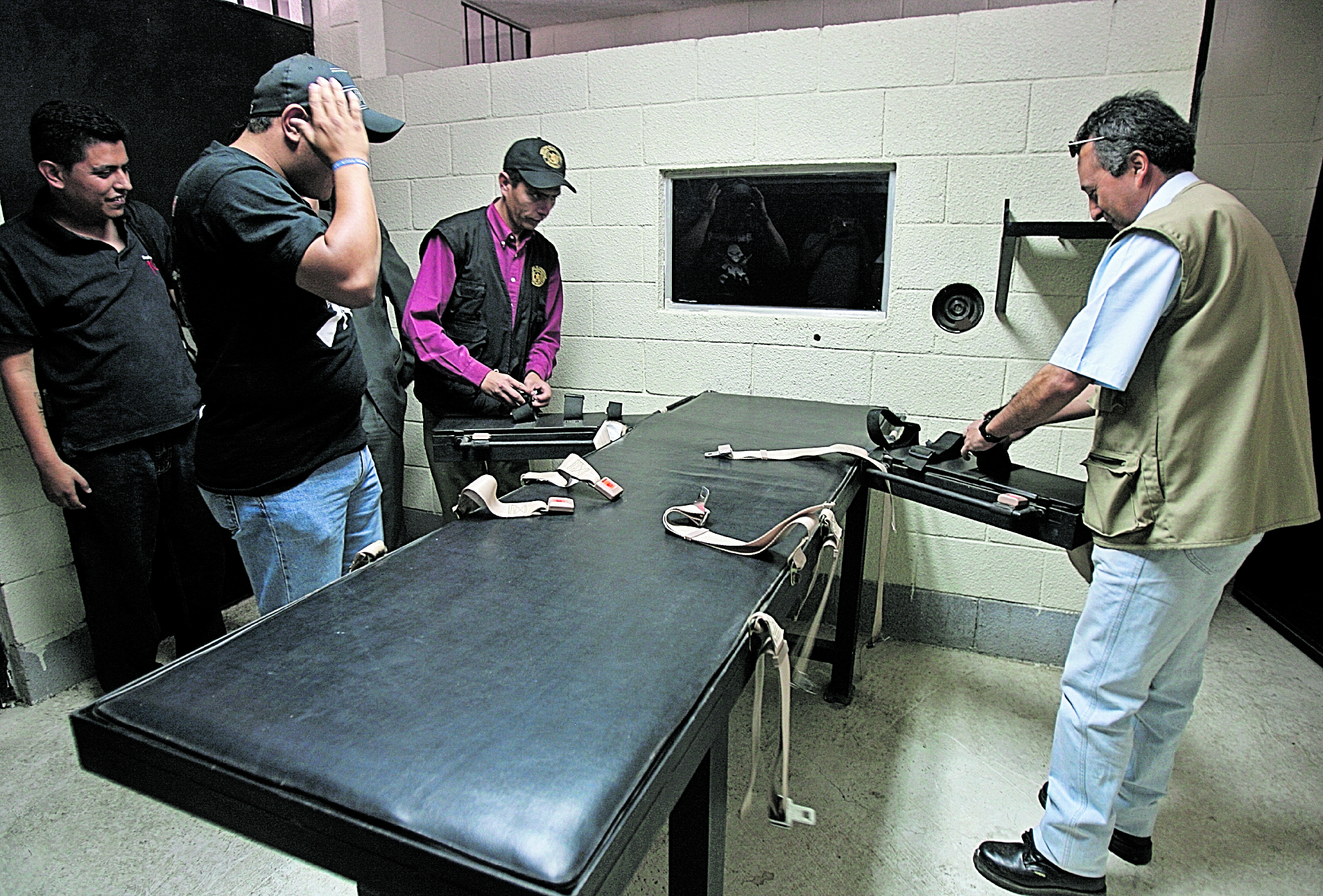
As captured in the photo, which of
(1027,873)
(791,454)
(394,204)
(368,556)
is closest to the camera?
(368,556)


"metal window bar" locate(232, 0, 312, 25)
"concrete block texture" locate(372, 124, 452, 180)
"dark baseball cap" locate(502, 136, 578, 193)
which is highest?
"metal window bar" locate(232, 0, 312, 25)

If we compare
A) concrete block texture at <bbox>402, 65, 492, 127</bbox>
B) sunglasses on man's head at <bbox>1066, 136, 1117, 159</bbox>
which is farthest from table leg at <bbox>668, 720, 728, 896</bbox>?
concrete block texture at <bbox>402, 65, 492, 127</bbox>

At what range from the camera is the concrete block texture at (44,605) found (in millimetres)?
2277

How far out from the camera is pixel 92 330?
6.81 feet

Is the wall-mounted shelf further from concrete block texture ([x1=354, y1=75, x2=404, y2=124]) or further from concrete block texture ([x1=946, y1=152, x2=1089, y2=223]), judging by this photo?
concrete block texture ([x1=354, y1=75, x2=404, y2=124])

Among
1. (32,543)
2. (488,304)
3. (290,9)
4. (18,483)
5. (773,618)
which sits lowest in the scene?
(32,543)

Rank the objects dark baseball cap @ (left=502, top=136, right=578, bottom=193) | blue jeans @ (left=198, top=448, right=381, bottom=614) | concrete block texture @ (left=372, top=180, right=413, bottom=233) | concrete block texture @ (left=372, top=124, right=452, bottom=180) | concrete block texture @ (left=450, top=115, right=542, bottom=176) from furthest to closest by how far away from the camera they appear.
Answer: concrete block texture @ (left=372, top=180, right=413, bottom=233) < concrete block texture @ (left=372, top=124, right=452, bottom=180) < concrete block texture @ (left=450, top=115, right=542, bottom=176) < dark baseball cap @ (left=502, top=136, right=578, bottom=193) < blue jeans @ (left=198, top=448, right=381, bottom=614)

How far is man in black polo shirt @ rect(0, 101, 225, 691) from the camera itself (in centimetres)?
199

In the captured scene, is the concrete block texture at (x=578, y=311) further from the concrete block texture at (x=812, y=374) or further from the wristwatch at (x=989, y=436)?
the wristwatch at (x=989, y=436)

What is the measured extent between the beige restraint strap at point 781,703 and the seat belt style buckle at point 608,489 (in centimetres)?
49

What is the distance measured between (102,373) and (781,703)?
2.11m

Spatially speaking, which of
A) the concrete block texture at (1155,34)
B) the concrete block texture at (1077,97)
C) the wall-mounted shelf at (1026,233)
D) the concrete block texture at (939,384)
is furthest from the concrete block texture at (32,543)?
the concrete block texture at (1155,34)

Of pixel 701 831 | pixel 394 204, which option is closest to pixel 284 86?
pixel 701 831

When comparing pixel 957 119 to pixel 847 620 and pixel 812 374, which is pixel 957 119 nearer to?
pixel 812 374
